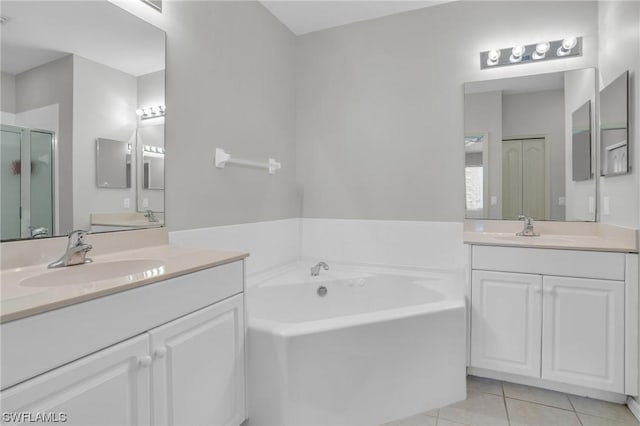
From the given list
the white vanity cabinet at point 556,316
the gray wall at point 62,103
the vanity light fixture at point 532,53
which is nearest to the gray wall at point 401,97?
the vanity light fixture at point 532,53

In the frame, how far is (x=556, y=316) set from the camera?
74.4 inches

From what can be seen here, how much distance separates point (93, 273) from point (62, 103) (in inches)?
27.1

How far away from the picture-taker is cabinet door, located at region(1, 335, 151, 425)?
2.63 ft

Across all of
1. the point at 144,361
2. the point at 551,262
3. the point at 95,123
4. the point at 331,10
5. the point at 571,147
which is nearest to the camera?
the point at 144,361

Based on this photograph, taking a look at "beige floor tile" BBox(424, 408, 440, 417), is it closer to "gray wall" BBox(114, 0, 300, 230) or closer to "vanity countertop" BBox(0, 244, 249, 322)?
"vanity countertop" BBox(0, 244, 249, 322)

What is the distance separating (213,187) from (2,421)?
1.49m

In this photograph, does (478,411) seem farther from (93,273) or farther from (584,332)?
(93,273)

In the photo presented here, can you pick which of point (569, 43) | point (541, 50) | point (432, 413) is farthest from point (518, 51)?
point (432, 413)

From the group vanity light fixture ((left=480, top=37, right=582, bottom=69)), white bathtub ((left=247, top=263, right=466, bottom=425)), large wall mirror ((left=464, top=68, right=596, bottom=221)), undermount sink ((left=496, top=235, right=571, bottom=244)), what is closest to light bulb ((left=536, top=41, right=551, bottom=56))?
vanity light fixture ((left=480, top=37, right=582, bottom=69))

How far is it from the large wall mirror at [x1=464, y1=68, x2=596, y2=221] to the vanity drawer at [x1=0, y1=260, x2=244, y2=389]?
81.2 inches

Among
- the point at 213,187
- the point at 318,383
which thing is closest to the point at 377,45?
the point at 213,187

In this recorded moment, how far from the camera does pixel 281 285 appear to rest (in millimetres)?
2395

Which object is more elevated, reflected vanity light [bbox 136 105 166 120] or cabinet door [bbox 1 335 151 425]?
reflected vanity light [bbox 136 105 166 120]

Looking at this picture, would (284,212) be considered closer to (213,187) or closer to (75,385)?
(213,187)
